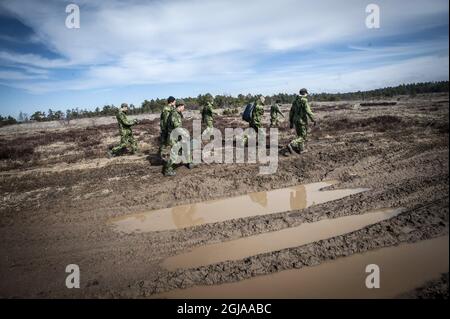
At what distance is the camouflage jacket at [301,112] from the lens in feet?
31.9

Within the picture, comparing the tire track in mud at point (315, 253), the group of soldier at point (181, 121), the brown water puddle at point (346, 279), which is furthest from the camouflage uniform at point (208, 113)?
the brown water puddle at point (346, 279)

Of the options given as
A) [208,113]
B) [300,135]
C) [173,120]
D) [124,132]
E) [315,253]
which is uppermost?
[208,113]

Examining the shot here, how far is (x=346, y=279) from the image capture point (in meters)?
3.98

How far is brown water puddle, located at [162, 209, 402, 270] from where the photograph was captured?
4.63 metres

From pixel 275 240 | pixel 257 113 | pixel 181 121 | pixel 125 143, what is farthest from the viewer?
pixel 125 143

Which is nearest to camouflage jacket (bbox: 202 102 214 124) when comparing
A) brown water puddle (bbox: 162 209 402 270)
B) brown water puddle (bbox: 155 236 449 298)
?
brown water puddle (bbox: 162 209 402 270)

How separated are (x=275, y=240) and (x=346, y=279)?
133 centimetres

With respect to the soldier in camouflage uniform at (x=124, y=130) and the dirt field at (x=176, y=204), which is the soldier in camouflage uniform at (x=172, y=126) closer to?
the dirt field at (x=176, y=204)

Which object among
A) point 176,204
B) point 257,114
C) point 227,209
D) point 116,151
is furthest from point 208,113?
point 227,209

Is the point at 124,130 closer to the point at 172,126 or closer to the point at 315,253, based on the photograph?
the point at 172,126

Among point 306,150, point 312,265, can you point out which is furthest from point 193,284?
point 306,150

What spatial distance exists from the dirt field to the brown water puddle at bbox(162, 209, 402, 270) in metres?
0.17

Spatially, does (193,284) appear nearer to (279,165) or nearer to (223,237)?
(223,237)
